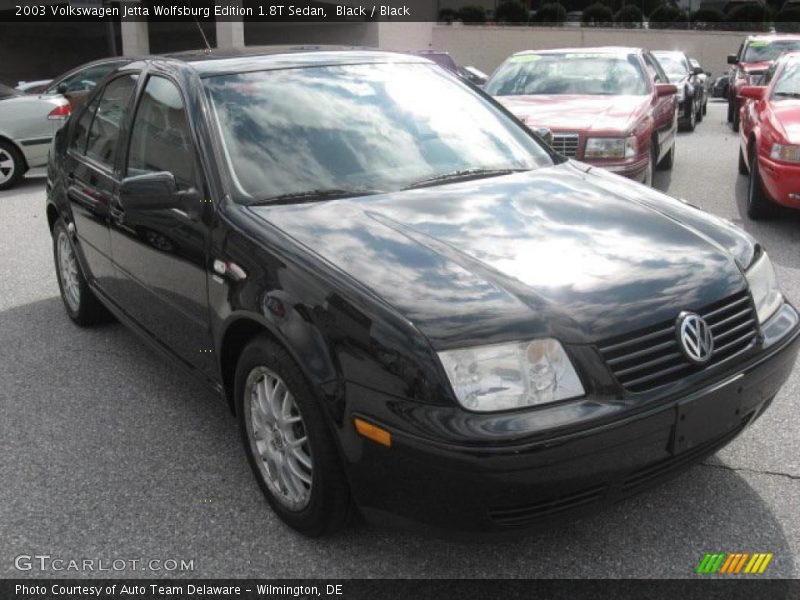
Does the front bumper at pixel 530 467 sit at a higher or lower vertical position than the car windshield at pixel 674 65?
lower

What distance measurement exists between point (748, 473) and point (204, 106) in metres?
2.57

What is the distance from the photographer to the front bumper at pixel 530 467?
7.53ft

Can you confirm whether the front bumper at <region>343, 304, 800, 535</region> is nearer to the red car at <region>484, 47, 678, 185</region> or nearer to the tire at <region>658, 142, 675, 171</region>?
the red car at <region>484, 47, 678, 185</region>

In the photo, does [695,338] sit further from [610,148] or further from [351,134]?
[610,148]

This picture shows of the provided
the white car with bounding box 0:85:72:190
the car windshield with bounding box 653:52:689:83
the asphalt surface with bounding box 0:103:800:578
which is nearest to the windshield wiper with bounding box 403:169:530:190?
the asphalt surface with bounding box 0:103:800:578

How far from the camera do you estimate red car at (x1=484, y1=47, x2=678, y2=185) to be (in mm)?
7348

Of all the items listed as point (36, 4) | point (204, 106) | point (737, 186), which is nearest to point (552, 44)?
point (36, 4)

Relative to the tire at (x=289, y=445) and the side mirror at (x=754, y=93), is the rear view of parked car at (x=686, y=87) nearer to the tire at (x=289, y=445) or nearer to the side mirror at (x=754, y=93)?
the side mirror at (x=754, y=93)

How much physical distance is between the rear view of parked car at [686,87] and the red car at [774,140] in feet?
17.3

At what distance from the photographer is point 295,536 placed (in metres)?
2.96

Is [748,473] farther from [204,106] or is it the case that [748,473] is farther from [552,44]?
[552,44]

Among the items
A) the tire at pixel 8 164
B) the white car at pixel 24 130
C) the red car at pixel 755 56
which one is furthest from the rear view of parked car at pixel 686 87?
the tire at pixel 8 164

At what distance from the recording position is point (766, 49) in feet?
56.3

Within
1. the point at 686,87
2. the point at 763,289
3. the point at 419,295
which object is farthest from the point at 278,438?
the point at 686,87
